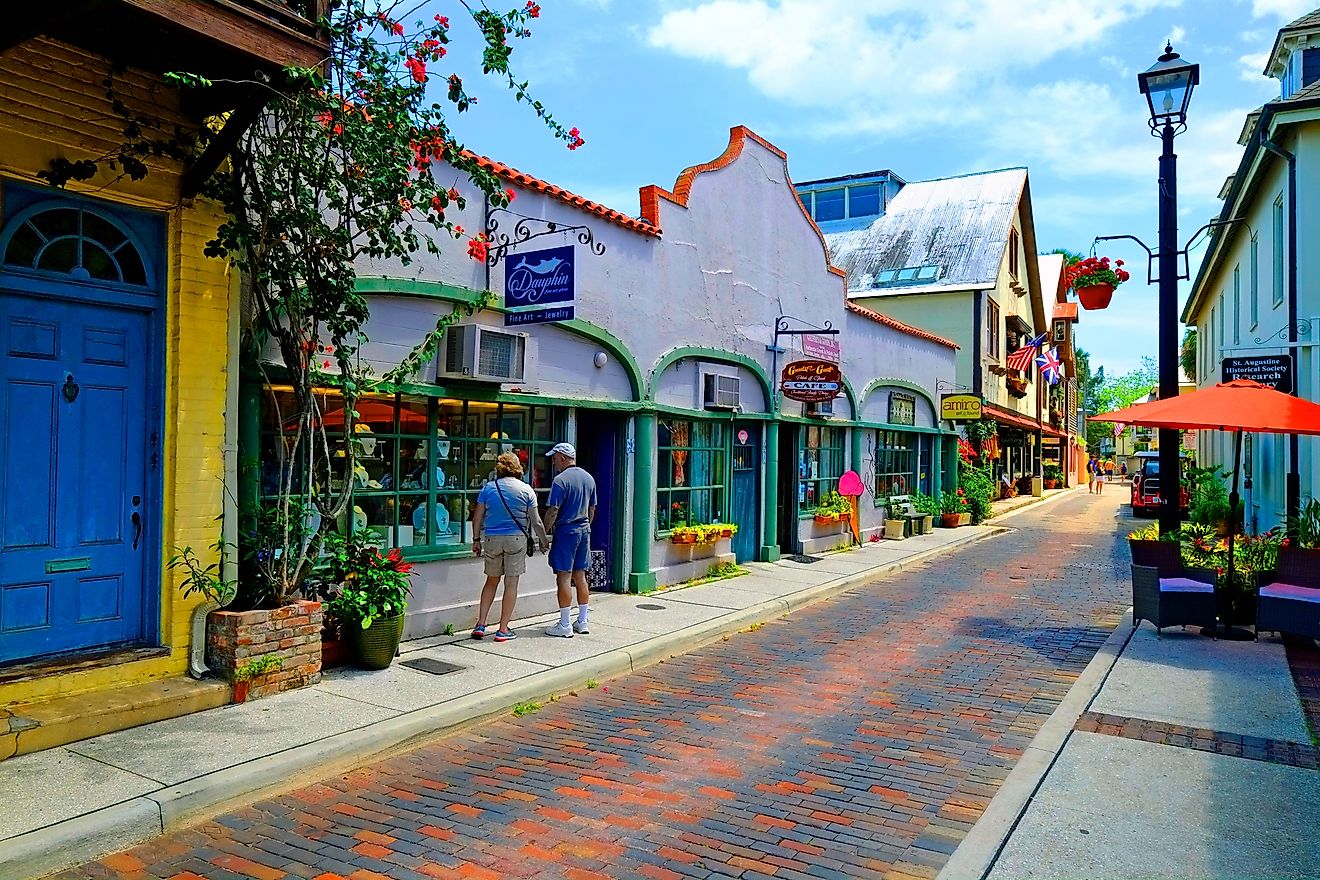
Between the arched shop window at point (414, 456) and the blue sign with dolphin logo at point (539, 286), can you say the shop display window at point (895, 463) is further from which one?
the blue sign with dolphin logo at point (539, 286)

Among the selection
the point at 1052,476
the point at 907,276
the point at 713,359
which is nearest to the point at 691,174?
the point at 713,359

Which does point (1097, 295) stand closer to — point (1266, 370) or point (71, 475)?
point (1266, 370)

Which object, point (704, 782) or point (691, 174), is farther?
point (691, 174)

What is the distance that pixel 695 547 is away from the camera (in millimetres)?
12961

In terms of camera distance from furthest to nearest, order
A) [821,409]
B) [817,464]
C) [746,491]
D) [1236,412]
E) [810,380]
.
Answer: [817,464]
[821,409]
[810,380]
[746,491]
[1236,412]

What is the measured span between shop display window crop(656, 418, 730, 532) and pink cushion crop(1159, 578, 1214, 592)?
586cm

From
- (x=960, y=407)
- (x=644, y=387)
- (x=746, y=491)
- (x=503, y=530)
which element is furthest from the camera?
(x=960, y=407)

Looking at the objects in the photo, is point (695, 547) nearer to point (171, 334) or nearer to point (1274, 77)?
point (171, 334)

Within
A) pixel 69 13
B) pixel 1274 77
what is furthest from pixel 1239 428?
pixel 1274 77

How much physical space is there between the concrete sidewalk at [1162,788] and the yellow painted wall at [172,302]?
531 cm

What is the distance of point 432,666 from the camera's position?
7.61 meters

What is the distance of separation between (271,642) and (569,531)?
3.12 m

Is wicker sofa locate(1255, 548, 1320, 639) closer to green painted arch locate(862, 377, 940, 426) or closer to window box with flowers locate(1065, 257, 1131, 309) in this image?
window box with flowers locate(1065, 257, 1131, 309)

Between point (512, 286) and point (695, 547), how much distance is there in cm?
528
